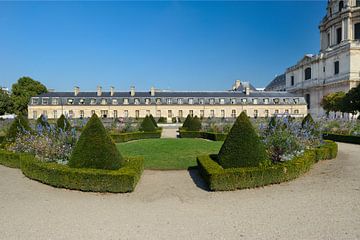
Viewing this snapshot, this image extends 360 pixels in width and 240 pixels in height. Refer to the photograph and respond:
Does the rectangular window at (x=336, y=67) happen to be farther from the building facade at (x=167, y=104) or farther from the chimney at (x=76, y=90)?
the chimney at (x=76, y=90)

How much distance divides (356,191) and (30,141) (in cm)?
902

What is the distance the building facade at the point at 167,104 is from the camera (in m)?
38.4

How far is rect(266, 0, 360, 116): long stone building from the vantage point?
39906 mm

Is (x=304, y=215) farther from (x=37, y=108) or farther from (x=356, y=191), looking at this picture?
(x=37, y=108)

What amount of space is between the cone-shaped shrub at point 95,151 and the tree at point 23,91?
3919 centimetres

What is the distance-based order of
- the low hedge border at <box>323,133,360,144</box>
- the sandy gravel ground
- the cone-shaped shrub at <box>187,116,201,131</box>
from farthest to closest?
the cone-shaped shrub at <box>187,116,201,131</box>
the low hedge border at <box>323,133,360,144</box>
the sandy gravel ground

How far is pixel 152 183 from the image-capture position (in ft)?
20.6

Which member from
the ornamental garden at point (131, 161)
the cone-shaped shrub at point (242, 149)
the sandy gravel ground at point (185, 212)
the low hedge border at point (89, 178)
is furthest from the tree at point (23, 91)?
the cone-shaped shrub at point (242, 149)

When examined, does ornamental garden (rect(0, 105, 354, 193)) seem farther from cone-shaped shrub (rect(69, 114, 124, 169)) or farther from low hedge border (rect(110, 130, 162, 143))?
low hedge border (rect(110, 130, 162, 143))

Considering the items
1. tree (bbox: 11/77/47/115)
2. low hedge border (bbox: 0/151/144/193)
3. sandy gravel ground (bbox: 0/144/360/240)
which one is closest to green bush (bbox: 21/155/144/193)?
low hedge border (bbox: 0/151/144/193)

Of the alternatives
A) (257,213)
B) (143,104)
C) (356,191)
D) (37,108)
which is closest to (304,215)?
(257,213)

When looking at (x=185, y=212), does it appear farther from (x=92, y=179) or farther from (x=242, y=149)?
(x=242, y=149)

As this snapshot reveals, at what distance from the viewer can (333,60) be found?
44000mm

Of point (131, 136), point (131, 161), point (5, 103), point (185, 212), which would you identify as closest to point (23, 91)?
point (5, 103)
